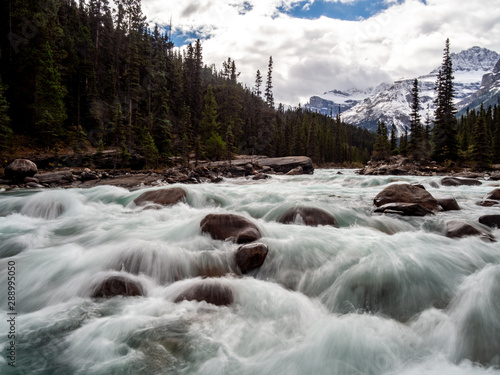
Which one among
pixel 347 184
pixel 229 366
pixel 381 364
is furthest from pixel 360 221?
pixel 347 184

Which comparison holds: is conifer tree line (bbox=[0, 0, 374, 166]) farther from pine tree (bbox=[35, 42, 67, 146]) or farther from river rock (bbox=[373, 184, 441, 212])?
river rock (bbox=[373, 184, 441, 212])

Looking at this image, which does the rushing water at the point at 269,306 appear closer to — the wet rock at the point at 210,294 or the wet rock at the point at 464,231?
the wet rock at the point at 210,294

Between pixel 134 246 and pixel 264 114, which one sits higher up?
Result: pixel 264 114

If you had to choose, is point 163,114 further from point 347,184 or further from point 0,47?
point 347,184

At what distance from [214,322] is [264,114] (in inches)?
2954

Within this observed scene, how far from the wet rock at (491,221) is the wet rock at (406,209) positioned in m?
1.45

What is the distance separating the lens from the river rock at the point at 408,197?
9250 millimetres

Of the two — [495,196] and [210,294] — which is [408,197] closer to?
[495,196]

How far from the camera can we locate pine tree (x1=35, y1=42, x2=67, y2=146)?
26.8 meters

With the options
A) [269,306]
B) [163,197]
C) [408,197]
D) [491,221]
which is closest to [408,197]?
[408,197]

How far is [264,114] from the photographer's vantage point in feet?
246

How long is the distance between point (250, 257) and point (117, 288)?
2.52 m

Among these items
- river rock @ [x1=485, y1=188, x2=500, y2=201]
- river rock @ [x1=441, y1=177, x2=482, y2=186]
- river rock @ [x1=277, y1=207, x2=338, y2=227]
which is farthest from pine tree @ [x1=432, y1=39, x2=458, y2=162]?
river rock @ [x1=277, y1=207, x2=338, y2=227]

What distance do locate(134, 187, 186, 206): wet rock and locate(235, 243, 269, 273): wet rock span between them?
6413mm
